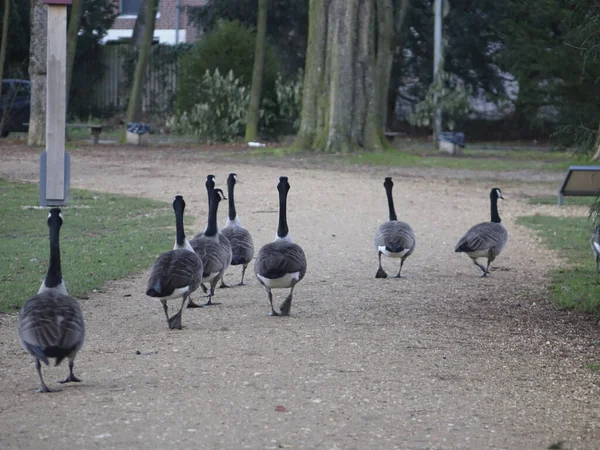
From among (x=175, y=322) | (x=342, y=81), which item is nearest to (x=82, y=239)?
(x=175, y=322)

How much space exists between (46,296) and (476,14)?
41.2 meters

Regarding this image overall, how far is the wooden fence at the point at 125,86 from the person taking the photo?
4753cm

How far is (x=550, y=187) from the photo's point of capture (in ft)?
80.5

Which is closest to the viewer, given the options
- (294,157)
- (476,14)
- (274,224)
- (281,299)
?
(281,299)

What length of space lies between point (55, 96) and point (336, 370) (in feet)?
33.0

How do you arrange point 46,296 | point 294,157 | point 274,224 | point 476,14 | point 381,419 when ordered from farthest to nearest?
point 476,14 < point 294,157 < point 274,224 < point 46,296 < point 381,419

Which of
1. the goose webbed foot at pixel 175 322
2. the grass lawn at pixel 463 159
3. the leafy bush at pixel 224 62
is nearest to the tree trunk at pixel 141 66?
the leafy bush at pixel 224 62

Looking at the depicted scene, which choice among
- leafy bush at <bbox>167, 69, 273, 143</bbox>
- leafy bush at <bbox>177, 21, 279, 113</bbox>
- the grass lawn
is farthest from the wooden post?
leafy bush at <bbox>177, 21, 279, 113</bbox>

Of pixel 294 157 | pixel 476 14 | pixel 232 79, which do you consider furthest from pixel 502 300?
pixel 476 14

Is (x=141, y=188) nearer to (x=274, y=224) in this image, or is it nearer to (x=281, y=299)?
(x=274, y=224)

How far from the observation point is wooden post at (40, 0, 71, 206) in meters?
16.1

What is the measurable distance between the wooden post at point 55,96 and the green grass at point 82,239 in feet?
2.92

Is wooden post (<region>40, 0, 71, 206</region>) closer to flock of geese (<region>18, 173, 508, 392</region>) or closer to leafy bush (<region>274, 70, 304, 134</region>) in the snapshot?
flock of geese (<region>18, 173, 508, 392</region>)

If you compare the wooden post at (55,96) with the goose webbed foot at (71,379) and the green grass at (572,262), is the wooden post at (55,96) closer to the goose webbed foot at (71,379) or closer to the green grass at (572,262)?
the green grass at (572,262)
